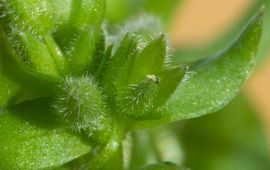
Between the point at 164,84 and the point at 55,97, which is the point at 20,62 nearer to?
the point at 55,97

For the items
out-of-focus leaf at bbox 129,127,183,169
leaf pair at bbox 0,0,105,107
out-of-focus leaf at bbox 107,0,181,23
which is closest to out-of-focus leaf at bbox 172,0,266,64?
out-of-focus leaf at bbox 107,0,181,23

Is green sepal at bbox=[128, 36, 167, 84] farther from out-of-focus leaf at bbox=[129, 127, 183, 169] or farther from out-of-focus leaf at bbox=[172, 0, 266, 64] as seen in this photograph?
out-of-focus leaf at bbox=[172, 0, 266, 64]

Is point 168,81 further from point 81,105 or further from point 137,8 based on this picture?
point 137,8

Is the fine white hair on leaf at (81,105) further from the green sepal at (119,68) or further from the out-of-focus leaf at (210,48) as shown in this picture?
the out-of-focus leaf at (210,48)

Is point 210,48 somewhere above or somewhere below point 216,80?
below

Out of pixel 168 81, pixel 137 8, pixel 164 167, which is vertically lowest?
pixel 137 8

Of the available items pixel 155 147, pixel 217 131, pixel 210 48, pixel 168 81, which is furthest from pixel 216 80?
pixel 210 48

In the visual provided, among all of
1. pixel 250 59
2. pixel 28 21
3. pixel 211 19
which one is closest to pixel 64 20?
pixel 28 21

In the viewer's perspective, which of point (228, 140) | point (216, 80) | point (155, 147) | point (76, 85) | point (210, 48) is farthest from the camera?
point (210, 48)
